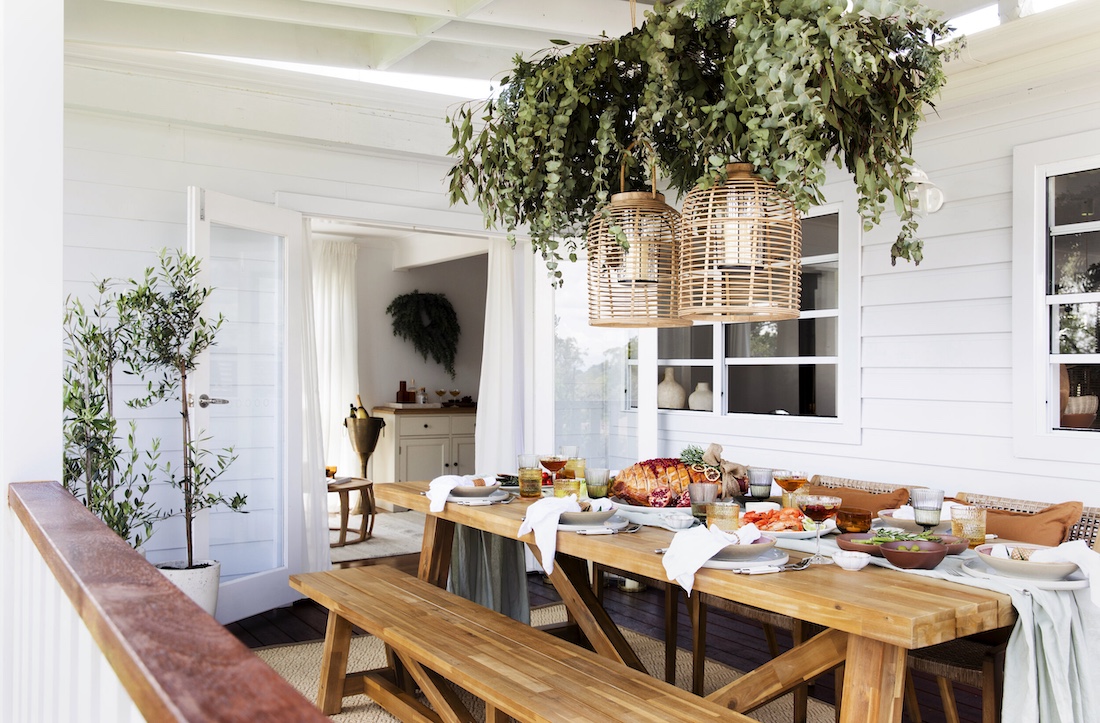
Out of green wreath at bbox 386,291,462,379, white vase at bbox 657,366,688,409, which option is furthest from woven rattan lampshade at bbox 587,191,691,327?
green wreath at bbox 386,291,462,379

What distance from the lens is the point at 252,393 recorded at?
4805 mm

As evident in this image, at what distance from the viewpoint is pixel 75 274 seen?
14.4ft

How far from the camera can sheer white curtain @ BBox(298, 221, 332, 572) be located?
5062 millimetres

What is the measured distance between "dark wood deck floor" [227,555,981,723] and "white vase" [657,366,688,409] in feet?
3.68

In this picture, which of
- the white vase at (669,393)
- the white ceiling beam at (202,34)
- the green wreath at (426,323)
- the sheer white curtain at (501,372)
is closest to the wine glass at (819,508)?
the white vase at (669,393)

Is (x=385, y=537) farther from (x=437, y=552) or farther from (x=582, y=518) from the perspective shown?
(x=582, y=518)

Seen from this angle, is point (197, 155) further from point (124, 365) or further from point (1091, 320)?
point (1091, 320)

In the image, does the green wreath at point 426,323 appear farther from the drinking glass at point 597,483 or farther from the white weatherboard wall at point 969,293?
the drinking glass at point 597,483

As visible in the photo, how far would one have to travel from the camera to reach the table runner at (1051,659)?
1949 mm

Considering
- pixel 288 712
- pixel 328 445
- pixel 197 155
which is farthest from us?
pixel 328 445

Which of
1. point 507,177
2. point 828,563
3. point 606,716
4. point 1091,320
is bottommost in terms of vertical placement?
point 606,716

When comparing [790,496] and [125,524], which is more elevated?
[790,496]

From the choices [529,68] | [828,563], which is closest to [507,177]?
[529,68]

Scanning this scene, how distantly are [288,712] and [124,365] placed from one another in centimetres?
418
